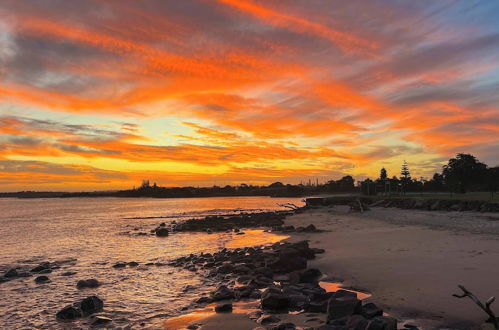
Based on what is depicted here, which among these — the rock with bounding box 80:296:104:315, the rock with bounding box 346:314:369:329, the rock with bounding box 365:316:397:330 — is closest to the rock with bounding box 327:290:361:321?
the rock with bounding box 346:314:369:329

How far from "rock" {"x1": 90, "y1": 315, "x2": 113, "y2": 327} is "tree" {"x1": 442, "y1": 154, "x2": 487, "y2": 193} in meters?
86.2

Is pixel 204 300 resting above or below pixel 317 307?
below

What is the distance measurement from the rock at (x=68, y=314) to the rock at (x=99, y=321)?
82 centimetres

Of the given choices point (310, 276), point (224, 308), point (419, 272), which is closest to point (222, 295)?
point (224, 308)

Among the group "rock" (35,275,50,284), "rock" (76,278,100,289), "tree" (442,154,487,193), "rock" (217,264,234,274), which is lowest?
"rock" (35,275,50,284)

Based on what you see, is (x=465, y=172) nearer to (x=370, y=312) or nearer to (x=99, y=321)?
(x=370, y=312)

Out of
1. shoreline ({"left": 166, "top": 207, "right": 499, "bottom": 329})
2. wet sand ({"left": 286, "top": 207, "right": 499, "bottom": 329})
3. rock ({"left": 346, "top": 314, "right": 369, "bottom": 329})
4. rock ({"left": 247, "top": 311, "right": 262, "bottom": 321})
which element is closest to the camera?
rock ({"left": 346, "top": 314, "right": 369, "bottom": 329})

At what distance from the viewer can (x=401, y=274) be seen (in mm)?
13578

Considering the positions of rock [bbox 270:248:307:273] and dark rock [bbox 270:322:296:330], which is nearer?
dark rock [bbox 270:322:296:330]

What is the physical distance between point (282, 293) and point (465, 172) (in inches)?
3484

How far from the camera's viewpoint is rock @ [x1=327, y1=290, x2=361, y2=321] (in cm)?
917

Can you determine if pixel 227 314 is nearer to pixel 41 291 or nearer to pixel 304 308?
pixel 304 308

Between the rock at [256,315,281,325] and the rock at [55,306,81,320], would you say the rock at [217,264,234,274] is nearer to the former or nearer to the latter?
the rock at [55,306,81,320]

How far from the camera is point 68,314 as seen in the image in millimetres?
11414
